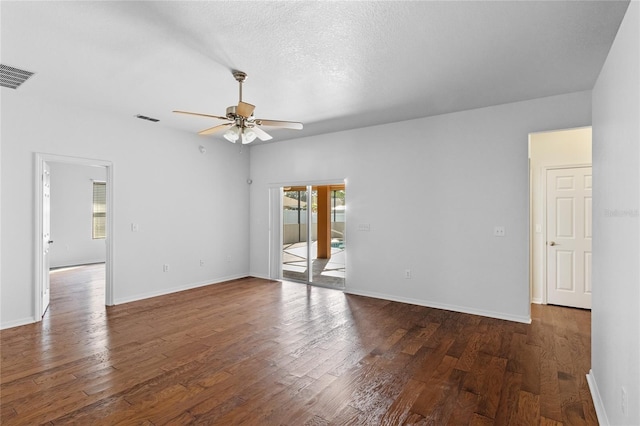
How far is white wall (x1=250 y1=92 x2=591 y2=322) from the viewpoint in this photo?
4055 millimetres

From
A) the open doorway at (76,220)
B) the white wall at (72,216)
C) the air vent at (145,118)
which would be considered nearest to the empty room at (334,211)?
the air vent at (145,118)

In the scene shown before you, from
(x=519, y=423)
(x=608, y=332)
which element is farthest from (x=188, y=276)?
(x=608, y=332)

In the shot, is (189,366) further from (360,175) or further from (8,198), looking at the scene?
(360,175)

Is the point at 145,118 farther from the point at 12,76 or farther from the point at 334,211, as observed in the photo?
the point at 334,211

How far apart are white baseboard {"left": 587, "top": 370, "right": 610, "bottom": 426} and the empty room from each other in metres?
0.05

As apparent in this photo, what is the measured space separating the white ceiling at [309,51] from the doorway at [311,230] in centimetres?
248

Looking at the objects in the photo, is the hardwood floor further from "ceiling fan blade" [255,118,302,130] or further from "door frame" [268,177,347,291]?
"ceiling fan blade" [255,118,302,130]

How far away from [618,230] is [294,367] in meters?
2.50

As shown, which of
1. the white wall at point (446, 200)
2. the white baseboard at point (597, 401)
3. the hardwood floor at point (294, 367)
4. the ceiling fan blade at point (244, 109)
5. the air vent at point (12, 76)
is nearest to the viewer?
the white baseboard at point (597, 401)

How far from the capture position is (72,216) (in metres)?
8.12

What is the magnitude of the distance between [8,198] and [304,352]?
387 centimetres

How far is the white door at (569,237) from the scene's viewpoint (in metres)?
4.51

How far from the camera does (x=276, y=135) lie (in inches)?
231

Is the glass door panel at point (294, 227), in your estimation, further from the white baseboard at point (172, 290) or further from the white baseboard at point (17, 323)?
the white baseboard at point (17, 323)
